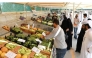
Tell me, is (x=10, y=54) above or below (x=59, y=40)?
above

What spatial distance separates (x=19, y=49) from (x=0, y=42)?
0.37m

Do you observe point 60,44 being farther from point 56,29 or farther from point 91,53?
point 91,53

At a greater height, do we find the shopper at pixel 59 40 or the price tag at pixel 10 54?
the price tag at pixel 10 54

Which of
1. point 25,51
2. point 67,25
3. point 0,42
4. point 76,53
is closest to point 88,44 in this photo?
point 25,51

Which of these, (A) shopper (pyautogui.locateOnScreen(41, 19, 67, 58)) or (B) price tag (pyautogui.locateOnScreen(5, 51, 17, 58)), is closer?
(B) price tag (pyautogui.locateOnScreen(5, 51, 17, 58))

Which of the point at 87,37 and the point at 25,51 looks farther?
the point at 87,37

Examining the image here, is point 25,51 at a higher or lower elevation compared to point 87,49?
higher

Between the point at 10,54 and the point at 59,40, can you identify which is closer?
the point at 10,54

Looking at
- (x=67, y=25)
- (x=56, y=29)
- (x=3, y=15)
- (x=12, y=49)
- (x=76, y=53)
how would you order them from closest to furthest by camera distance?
(x=12, y=49), (x=3, y=15), (x=56, y=29), (x=76, y=53), (x=67, y=25)

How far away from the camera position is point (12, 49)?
3.06 m

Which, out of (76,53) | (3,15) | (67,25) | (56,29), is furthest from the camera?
(67,25)

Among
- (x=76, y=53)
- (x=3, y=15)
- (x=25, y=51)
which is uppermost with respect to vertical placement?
(x=3, y=15)

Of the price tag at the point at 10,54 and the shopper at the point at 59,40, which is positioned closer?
the price tag at the point at 10,54

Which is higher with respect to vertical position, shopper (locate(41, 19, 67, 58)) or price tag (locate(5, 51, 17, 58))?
price tag (locate(5, 51, 17, 58))
